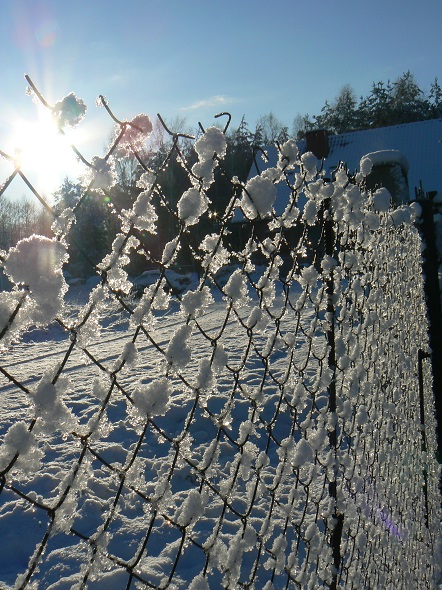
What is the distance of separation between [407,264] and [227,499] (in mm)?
3158

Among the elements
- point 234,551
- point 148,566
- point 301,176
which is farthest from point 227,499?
point 148,566

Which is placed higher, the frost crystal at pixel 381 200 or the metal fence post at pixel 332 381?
the frost crystal at pixel 381 200

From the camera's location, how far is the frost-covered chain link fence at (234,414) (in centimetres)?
99

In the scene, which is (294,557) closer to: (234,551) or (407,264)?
(234,551)

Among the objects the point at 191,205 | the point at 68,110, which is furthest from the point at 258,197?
the point at 68,110

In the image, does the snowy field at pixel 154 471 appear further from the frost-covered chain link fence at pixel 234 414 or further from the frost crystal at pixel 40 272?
the frost crystal at pixel 40 272

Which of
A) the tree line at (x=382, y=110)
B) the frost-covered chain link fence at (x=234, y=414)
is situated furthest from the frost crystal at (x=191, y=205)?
the tree line at (x=382, y=110)

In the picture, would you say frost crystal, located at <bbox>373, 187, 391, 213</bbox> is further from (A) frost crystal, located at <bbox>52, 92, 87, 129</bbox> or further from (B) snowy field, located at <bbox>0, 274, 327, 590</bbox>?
(A) frost crystal, located at <bbox>52, 92, 87, 129</bbox>

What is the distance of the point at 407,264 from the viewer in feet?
13.4

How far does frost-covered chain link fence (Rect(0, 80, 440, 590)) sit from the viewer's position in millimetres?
991

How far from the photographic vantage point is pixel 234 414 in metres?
4.87

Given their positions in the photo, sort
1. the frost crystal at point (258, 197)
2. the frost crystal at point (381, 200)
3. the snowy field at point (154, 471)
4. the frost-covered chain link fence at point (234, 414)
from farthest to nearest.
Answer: the frost crystal at point (381, 200) < the frost crystal at point (258, 197) < the snowy field at point (154, 471) < the frost-covered chain link fence at point (234, 414)

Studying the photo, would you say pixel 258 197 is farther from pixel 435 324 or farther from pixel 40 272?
pixel 435 324

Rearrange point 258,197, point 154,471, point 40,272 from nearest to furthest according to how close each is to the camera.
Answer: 1. point 40,272
2. point 258,197
3. point 154,471
